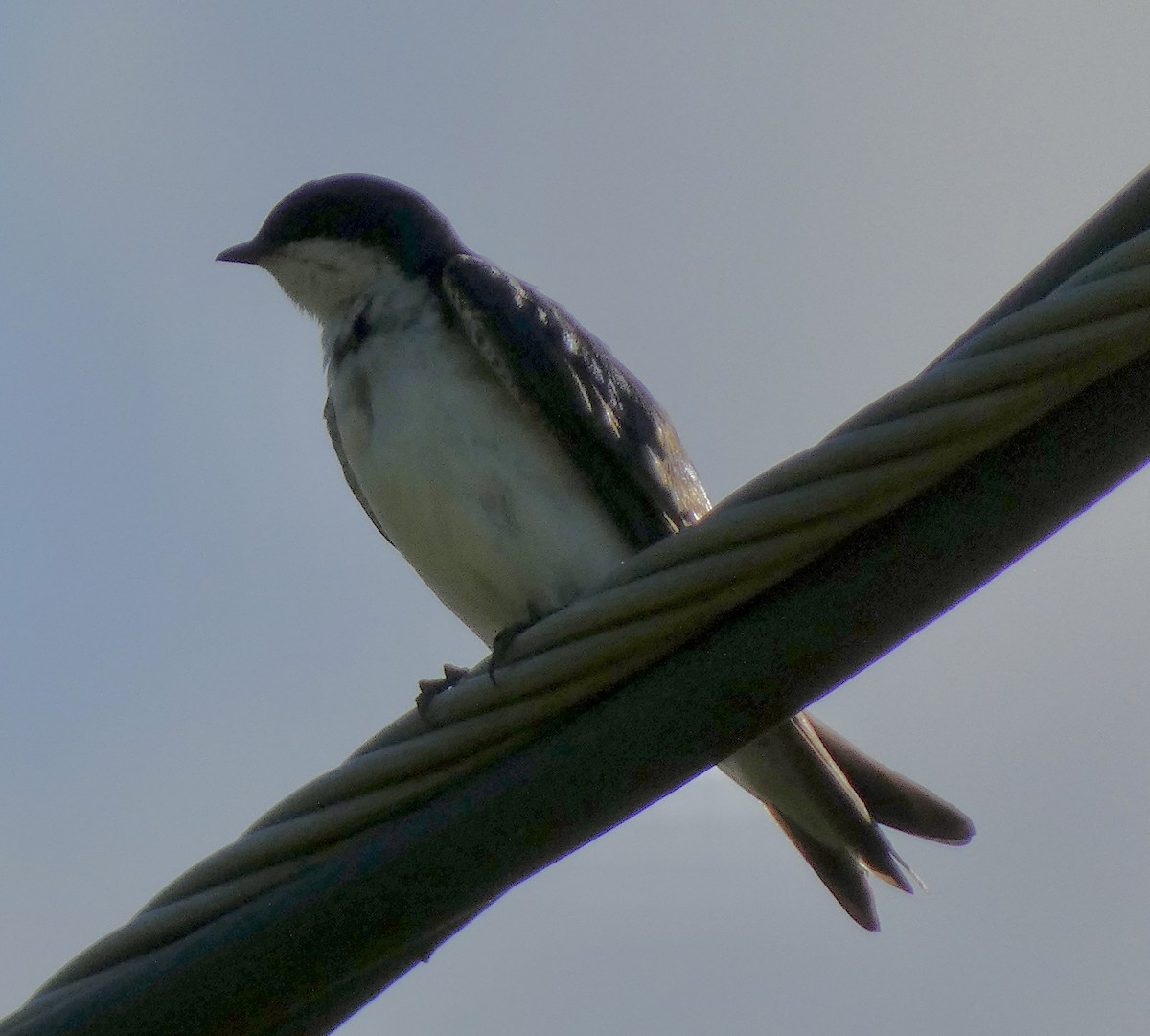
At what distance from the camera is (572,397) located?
346 centimetres

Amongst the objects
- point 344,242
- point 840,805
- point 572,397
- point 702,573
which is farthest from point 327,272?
point 702,573

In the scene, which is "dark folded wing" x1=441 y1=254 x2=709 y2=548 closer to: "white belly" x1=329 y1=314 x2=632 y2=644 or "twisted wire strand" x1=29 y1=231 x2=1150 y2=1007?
"white belly" x1=329 y1=314 x2=632 y2=644

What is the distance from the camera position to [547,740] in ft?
5.45

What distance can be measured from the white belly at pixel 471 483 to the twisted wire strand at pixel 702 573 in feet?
5.51

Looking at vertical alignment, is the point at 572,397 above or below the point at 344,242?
below

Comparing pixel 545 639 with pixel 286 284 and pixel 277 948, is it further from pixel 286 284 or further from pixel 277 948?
pixel 286 284

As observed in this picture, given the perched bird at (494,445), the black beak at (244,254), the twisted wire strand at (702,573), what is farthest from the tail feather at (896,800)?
the black beak at (244,254)

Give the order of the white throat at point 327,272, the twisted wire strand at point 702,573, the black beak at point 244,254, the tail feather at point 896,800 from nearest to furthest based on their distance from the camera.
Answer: the twisted wire strand at point 702,573 < the tail feather at point 896,800 < the white throat at point 327,272 < the black beak at point 244,254

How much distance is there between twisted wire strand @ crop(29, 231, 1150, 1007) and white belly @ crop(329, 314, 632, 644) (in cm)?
168

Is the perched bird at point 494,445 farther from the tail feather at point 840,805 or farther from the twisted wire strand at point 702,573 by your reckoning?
the twisted wire strand at point 702,573

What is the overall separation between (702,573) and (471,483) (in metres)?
1.77

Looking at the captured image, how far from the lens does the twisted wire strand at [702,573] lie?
1.52m

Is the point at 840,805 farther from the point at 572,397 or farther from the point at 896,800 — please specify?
the point at 572,397

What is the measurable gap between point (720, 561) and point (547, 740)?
10.2 inches
